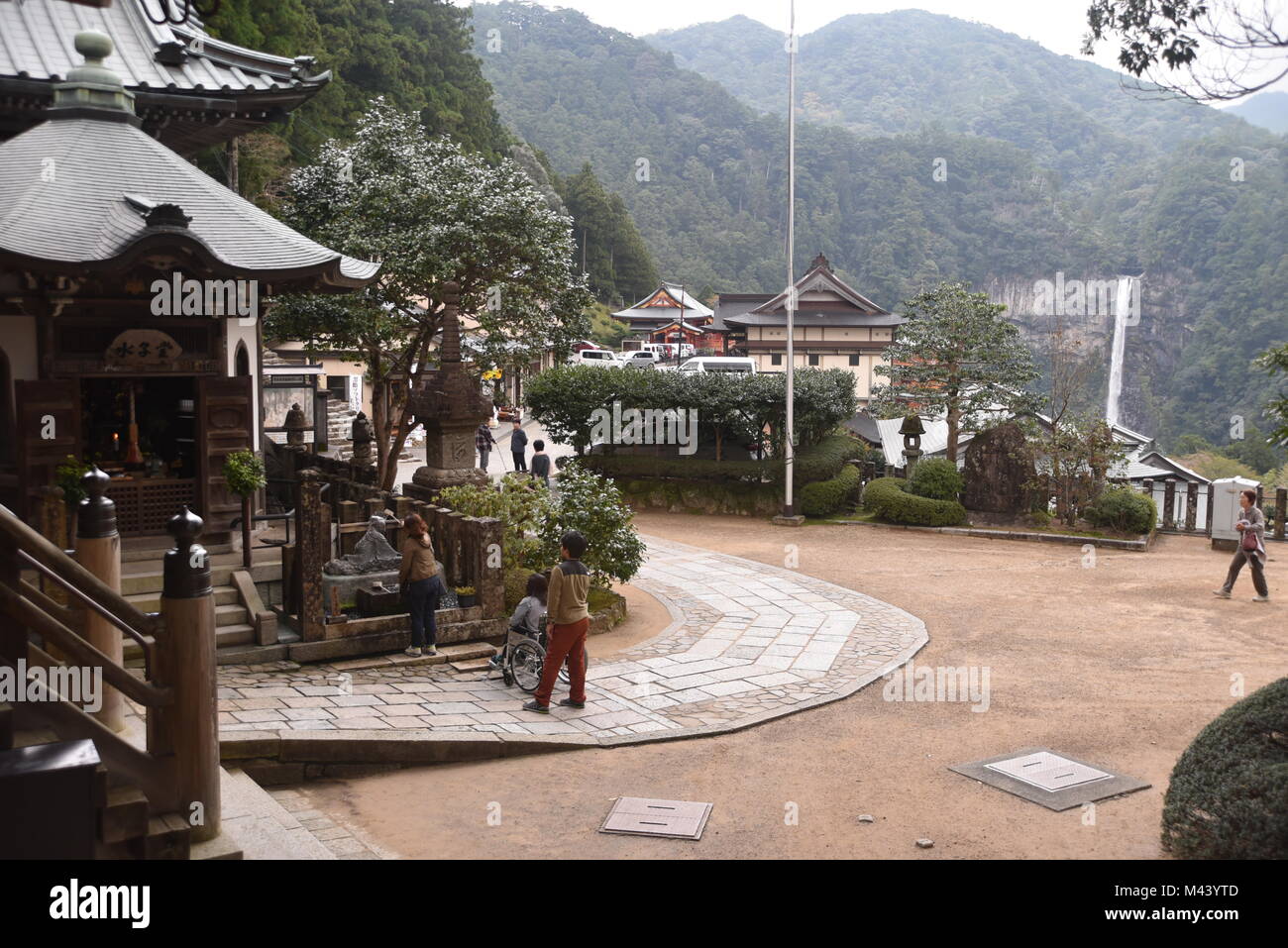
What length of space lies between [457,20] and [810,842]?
5921cm

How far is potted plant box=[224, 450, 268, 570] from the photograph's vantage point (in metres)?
11.5

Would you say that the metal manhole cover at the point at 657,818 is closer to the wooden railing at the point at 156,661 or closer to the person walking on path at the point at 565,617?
the person walking on path at the point at 565,617

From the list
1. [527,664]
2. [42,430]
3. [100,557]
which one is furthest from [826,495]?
[100,557]

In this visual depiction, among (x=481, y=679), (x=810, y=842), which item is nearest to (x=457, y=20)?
(x=481, y=679)

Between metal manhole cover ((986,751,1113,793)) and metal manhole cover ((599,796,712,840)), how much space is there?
267 centimetres

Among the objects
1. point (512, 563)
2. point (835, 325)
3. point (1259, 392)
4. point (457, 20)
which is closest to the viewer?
point (512, 563)

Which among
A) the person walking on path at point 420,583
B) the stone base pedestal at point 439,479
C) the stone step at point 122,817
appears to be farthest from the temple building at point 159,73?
the stone step at point 122,817

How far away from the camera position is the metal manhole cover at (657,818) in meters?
7.24

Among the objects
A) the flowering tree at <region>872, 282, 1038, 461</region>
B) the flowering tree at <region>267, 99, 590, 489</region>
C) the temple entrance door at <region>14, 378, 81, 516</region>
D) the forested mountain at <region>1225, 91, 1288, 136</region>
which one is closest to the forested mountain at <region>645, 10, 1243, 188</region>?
the forested mountain at <region>1225, 91, 1288, 136</region>

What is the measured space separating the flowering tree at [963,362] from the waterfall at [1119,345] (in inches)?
2063

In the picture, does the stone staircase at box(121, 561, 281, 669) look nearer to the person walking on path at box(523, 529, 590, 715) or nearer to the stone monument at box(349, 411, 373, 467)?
the person walking on path at box(523, 529, 590, 715)

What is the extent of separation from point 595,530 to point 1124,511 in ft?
46.5
